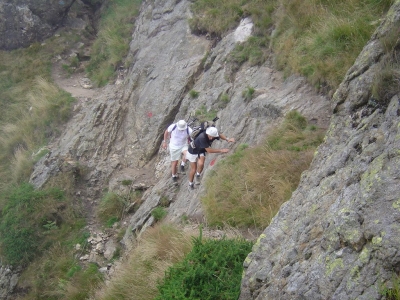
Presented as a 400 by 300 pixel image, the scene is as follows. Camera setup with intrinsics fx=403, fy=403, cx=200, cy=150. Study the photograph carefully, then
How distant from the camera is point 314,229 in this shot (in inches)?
145

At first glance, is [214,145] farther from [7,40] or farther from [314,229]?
[7,40]

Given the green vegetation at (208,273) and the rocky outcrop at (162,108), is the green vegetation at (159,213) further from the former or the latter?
the green vegetation at (208,273)

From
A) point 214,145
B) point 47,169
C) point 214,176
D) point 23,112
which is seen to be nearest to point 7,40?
point 23,112

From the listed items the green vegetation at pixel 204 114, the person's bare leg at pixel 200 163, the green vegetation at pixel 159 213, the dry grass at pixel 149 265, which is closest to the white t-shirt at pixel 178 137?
the person's bare leg at pixel 200 163

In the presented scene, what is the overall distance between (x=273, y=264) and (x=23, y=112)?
13.6 meters

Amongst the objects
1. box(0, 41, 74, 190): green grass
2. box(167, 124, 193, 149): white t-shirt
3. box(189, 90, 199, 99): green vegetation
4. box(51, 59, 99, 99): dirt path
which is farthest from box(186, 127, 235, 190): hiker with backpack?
box(51, 59, 99, 99): dirt path

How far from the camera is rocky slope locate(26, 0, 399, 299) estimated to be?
318cm

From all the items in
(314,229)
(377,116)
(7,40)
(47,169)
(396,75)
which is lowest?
(47,169)

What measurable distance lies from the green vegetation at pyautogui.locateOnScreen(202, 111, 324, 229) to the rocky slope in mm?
449

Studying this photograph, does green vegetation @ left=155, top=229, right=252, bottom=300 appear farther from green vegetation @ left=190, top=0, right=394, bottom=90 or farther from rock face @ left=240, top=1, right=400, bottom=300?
green vegetation @ left=190, top=0, right=394, bottom=90

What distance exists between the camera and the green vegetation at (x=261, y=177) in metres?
6.04

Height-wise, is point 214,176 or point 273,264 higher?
point 273,264

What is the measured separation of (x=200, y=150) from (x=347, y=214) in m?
4.79

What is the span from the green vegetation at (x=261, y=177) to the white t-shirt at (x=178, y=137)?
1.46 meters
